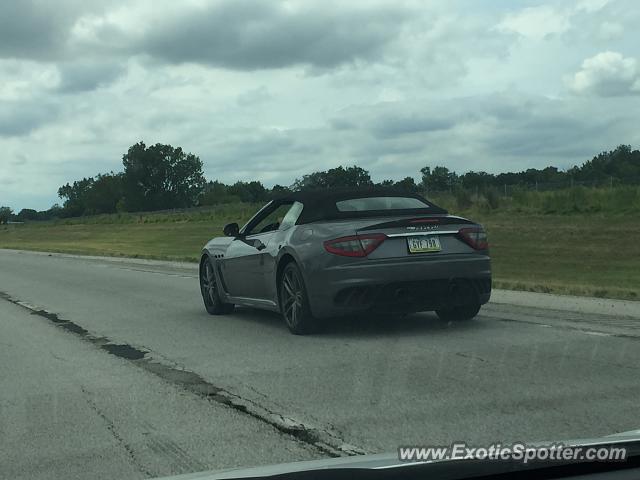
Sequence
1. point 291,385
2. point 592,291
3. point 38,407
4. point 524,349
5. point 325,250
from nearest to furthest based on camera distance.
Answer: point 38,407
point 291,385
point 524,349
point 325,250
point 592,291

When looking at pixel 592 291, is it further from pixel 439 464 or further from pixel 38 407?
pixel 439 464

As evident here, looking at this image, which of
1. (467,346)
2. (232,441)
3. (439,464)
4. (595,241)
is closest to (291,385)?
(232,441)

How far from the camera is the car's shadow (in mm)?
9250

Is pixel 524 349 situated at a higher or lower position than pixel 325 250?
lower

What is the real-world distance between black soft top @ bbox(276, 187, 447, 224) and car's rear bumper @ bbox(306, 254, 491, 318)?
0.70m

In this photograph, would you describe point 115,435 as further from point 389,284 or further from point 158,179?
point 158,179

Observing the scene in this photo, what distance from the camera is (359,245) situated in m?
8.55

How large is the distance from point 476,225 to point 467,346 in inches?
55.4

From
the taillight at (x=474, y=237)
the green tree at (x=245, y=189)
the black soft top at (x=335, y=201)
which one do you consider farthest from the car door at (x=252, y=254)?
the green tree at (x=245, y=189)

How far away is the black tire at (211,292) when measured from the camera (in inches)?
446

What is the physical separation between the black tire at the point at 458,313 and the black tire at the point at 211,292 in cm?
277

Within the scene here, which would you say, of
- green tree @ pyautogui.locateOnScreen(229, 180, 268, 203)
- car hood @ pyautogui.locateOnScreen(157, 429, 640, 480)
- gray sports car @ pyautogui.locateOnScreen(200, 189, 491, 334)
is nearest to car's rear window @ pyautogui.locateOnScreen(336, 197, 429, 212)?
gray sports car @ pyautogui.locateOnScreen(200, 189, 491, 334)

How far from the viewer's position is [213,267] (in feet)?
37.0

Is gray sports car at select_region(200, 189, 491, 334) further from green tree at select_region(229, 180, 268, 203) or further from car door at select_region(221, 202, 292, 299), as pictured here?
green tree at select_region(229, 180, 268, 203)
